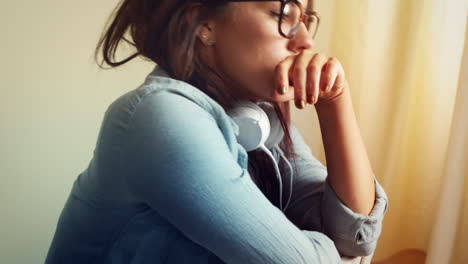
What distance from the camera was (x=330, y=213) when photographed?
77cm

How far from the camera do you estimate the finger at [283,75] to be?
0.64 meters

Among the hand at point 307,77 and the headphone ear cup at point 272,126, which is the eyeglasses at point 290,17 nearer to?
the hand at point 307,77

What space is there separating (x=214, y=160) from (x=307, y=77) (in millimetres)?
214

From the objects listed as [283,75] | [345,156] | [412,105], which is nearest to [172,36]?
[283,75]

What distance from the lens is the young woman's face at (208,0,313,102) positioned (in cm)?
68

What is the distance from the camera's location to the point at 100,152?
24.0 inches

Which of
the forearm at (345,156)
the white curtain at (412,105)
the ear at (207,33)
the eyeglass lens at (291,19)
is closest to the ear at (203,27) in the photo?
the ear at (207,33)

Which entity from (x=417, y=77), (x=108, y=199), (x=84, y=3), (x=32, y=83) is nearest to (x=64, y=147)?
(x=32, y=83)

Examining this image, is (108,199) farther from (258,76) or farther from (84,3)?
(84,3)

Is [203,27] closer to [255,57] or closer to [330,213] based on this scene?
[255,57]

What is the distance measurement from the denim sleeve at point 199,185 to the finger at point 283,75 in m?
0.13

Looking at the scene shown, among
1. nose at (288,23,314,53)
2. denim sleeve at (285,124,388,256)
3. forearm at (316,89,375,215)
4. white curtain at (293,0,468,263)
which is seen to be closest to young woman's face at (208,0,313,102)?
nose at (288,23,314,53)

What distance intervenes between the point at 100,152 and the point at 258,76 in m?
0.26

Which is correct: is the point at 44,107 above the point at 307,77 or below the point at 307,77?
below
